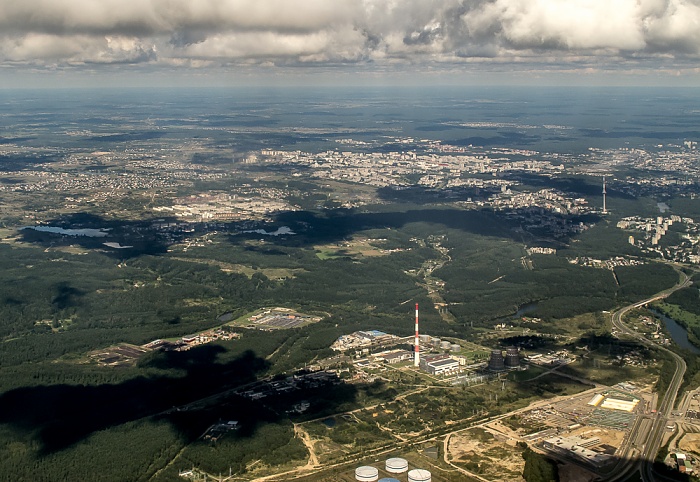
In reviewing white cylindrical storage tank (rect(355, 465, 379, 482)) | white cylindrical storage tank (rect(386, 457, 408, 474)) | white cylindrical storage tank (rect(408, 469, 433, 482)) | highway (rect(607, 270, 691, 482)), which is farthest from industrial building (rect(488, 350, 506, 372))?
white cylindrical storage tank (rect(355, 465, 379, 482))

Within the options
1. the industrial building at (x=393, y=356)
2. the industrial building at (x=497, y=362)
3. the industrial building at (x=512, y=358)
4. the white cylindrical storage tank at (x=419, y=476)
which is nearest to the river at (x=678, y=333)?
the industrial building at (x=512, y=358)

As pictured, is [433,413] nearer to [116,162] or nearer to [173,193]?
[173,193]

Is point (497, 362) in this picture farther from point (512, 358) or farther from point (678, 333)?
point (678, 333)

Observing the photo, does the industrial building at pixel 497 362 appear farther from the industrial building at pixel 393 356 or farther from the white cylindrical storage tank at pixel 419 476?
the white cylindrical storage tank at pixel 419 476

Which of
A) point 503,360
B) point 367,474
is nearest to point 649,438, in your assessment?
point 503,360

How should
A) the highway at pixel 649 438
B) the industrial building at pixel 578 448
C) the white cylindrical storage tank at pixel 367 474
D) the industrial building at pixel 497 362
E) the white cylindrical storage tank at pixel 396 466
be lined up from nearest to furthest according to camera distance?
the white cylindrical storage tank at pixel 367 474
the white cylindrical storage tank at pixel 396 466
the highway at pixel 649 438
the industrial building at pixel 578 448
the industrial building at pixel 497 362

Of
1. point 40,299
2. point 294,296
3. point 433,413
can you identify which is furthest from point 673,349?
point 40,299
